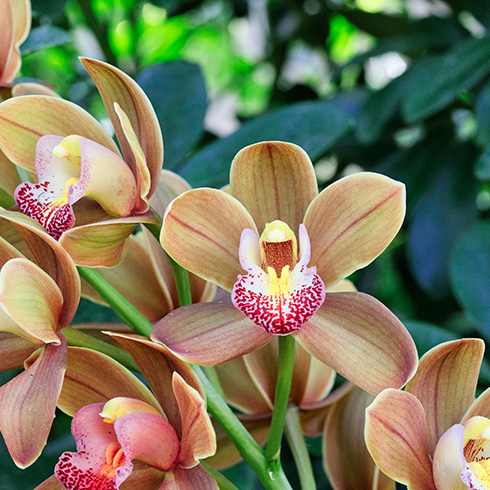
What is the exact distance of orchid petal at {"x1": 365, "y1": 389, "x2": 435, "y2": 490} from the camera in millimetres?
615

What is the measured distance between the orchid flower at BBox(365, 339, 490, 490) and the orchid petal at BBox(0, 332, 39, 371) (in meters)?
0.37

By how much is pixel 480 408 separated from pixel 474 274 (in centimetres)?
54

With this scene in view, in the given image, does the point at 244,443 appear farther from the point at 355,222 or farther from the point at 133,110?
the point at 133,110

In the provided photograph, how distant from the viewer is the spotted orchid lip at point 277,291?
0.64 metres

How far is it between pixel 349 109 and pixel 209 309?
112cm

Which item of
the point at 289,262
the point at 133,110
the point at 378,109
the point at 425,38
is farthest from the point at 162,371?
the point at 425,38

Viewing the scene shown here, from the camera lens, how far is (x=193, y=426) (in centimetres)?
63

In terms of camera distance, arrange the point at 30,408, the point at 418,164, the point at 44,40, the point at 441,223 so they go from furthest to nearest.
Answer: the point at 418,164
the point at 441,223
the point at 44,40
the point at 30,408

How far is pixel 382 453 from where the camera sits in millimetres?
636

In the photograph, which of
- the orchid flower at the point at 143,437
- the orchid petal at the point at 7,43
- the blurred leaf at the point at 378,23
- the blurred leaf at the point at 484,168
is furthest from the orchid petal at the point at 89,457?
the blurred leaf at the point at 378,23

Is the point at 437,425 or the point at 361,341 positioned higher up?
the point at 361,341

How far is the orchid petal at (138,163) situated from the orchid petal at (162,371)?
149mm

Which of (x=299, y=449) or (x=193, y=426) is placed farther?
(x=299, y=449)

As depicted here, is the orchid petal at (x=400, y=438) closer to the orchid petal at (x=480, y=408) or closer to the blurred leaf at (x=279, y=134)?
the orchid petal at (x=480, y=408)
